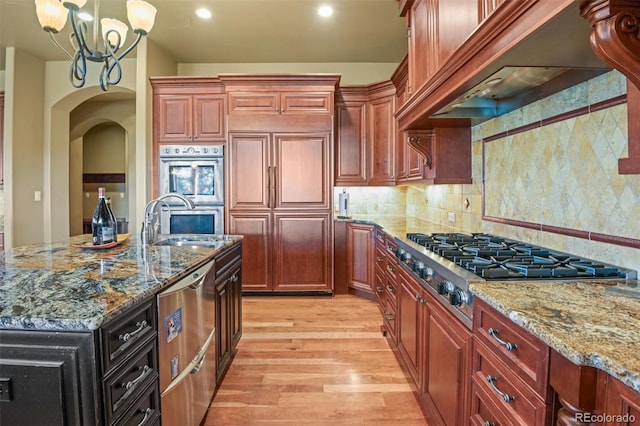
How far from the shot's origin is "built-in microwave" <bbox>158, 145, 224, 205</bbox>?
3.96 metres

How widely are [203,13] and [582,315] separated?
3.88m

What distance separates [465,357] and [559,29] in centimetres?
114

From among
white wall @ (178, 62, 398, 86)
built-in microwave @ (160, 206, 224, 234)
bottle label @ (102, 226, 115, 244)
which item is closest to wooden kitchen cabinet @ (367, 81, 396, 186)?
white wall @ (178, 62, 398, 86)

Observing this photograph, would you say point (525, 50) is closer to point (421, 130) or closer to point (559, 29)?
point (559, 29)

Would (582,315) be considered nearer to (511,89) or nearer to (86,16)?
(511,89)

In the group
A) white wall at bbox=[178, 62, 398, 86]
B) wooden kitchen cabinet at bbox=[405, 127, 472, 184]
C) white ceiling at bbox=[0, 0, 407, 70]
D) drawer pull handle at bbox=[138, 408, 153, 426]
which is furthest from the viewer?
white wall at bbox=[178, 62, 398, 86]

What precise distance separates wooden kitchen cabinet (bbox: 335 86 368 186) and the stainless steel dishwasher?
2609 mm

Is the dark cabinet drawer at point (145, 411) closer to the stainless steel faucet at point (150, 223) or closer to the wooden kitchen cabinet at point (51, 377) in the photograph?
the wooden kitchen cabinet at point (51, 377)

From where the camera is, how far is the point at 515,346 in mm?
958

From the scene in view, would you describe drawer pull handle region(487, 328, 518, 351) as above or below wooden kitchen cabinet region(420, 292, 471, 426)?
above

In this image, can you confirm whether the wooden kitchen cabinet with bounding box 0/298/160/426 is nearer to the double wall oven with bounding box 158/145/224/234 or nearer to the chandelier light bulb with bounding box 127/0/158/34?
the chandelier light bulb with bounding box 127/0/158/34

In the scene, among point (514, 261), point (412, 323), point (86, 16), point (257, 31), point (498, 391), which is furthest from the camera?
point (257, 31)

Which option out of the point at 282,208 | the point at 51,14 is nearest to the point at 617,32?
the point at 51,14

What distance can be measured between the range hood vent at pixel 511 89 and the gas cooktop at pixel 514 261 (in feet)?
2.56
